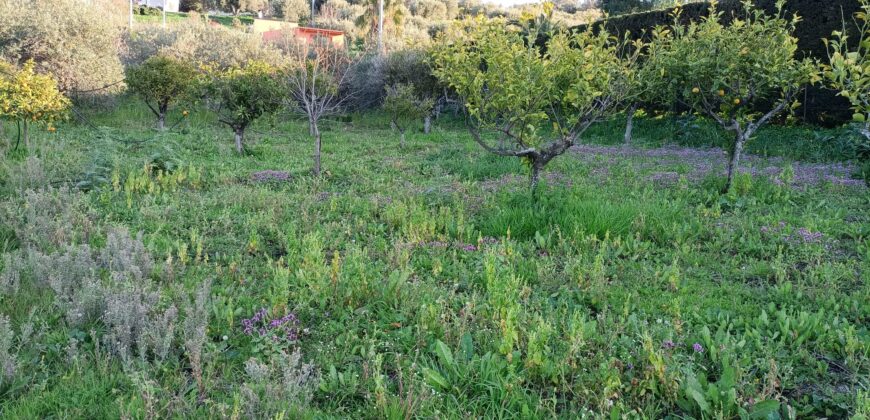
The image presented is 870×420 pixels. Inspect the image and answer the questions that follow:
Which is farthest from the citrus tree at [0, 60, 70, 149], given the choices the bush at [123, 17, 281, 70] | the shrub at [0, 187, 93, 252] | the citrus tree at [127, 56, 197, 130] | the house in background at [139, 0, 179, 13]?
the house in background at [139, 0, 179, 13]

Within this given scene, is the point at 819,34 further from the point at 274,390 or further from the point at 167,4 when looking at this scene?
the point at 167,4

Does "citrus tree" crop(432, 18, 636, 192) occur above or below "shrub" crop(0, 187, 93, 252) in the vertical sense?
above

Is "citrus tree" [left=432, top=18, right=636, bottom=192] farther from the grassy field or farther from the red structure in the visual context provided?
the red structure

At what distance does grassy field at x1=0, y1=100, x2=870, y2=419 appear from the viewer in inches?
107

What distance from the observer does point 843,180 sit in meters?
8.12

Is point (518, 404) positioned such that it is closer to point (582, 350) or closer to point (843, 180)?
point (582, 350)

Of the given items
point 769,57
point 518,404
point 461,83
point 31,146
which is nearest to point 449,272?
point 518,404

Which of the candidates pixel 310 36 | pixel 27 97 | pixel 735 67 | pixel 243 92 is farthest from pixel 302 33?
pixel 735 67

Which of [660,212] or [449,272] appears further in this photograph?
[660,212]

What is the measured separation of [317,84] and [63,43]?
885 centimetres

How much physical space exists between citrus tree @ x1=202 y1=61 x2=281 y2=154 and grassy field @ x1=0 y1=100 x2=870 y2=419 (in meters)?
4.77

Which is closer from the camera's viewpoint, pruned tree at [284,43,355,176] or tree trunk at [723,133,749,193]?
tree trunk at [723,133,749,193]

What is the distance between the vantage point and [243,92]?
12.4 meters

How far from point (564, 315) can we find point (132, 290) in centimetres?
295
